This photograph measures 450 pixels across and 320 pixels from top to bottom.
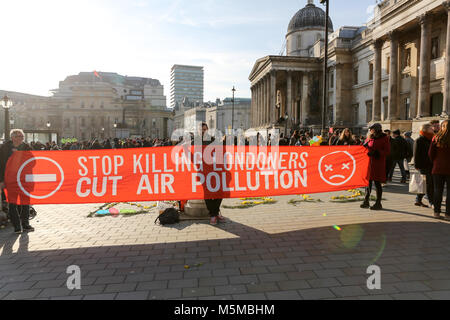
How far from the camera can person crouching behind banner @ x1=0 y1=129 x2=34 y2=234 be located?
20.8 ft

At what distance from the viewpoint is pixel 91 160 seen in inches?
251

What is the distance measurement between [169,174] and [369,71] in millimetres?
41869

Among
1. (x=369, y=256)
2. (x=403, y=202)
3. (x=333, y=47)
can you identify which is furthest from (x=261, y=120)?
(x=369, y=256)

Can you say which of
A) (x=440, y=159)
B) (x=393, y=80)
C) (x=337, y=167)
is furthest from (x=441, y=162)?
(x=393, y=80)

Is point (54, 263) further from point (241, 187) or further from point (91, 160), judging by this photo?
point (241, 187)

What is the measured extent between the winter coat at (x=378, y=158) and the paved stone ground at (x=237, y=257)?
898 mm

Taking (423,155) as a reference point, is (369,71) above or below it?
above

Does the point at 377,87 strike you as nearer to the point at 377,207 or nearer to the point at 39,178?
the point at 377,207

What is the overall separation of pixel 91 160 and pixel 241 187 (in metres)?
3.16

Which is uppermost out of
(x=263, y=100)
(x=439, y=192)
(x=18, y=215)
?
(x=263, y=100)

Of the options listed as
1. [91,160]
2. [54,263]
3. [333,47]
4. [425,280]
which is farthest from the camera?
[333,47]

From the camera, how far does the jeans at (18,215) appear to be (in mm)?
6336

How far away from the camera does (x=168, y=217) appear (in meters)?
6.80

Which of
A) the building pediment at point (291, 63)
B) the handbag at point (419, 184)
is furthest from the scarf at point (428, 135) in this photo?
the building pediment at point (291, 63)
